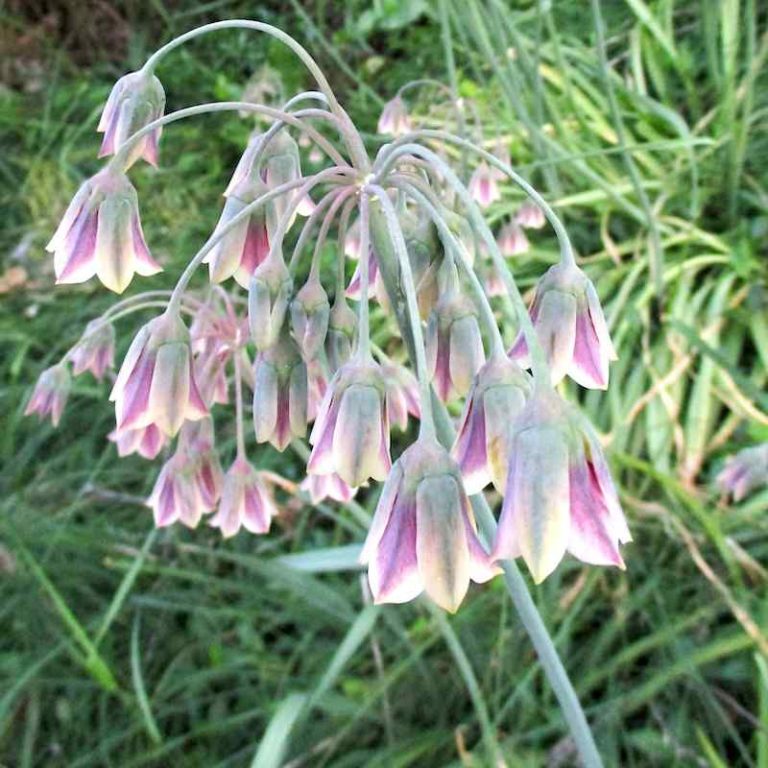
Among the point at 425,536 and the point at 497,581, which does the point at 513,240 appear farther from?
the point at 425,536

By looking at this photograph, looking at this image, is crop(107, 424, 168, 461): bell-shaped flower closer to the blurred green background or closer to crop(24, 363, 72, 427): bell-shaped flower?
crop(24, 363, 72, 427): bell-shaped flower

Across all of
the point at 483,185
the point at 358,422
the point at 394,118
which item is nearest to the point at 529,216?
the point at 483,185

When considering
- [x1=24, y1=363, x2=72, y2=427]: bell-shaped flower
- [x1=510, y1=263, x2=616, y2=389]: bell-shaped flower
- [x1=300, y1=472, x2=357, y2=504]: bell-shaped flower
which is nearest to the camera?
[x1=510, y1=263, x2=616, y2=389]: bell-shaped flower

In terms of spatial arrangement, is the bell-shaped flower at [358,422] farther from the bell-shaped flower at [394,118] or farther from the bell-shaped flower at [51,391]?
the bell-shaped flower at [394,118]

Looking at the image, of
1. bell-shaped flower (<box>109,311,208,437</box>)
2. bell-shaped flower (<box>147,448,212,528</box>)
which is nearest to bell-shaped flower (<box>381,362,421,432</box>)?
bell-shaped flower (<box>109,311,208,437</box>)

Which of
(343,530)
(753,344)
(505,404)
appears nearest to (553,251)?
(753,344)

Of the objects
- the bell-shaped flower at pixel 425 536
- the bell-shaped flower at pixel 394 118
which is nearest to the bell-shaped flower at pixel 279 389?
the bell-shaped flower at pixel 425 536

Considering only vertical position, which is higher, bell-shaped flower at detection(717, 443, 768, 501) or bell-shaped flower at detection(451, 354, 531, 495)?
bell-shaped flower at detection(451, 354, 531, 495)
